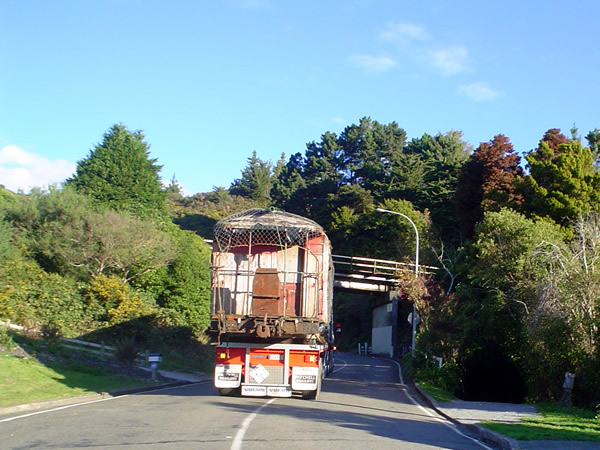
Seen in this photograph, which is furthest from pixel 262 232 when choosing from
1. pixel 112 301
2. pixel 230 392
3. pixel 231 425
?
pixel 112 301

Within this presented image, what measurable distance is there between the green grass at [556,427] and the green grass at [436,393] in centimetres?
350

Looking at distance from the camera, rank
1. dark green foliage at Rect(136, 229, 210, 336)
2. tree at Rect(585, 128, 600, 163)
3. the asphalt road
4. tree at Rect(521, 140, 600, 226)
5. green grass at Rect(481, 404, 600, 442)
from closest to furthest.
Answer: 1. the asphalt road
2. green grass at Rect(481, 404, 600, 442)
3. tree at Rect(521, 140, 600, 226)
4. dark green foliage at Rect(136, 229, 210, 336)
5. tree at Rect(585, 128, 600, 163)

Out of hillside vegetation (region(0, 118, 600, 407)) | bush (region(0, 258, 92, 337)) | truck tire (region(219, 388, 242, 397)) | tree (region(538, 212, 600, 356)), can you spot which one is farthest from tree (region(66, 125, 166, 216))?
tree (region(538, 212, 600, 356))

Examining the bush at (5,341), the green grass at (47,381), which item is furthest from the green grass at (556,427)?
the bush at (5,341)

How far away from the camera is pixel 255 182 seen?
327 ft

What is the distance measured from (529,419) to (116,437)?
31.2 feet

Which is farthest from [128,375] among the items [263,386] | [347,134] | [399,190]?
[347,134]

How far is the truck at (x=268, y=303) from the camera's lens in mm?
17078

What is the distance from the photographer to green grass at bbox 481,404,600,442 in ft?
39.5

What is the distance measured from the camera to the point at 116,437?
1050cm

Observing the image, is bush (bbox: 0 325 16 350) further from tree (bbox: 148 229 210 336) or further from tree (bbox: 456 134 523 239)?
tree (bbox: 456 134 523 239)

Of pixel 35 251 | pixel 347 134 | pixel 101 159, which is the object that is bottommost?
pixel 35 251

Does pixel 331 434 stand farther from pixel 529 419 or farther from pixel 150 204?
pixel 150 204

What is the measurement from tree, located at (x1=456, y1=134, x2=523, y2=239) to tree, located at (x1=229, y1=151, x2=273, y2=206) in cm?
5247
